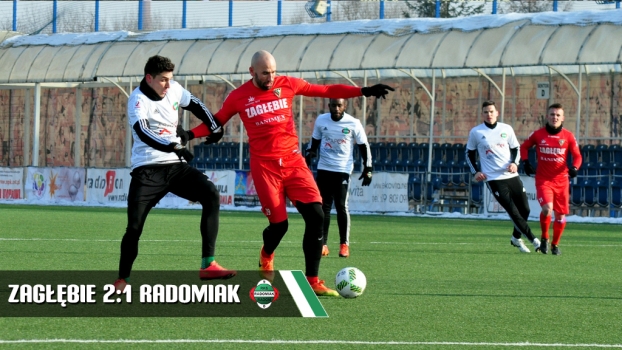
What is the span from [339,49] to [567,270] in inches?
680

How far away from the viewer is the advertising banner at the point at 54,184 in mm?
30530

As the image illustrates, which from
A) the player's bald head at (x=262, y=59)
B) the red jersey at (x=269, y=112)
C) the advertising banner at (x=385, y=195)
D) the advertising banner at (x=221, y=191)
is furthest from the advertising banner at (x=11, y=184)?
the player's bald head at (x=262, y=59)

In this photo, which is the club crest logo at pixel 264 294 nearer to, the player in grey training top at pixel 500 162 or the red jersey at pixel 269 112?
the red jersey at pixel 269 112

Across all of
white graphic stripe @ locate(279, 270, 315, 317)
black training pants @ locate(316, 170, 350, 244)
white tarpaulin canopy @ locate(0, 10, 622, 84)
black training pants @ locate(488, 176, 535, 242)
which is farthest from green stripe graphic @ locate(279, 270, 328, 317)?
white tarpaulin canopy @ locate(0, 10, 622, 84)

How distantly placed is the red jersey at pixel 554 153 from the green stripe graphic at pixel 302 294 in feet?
19.5

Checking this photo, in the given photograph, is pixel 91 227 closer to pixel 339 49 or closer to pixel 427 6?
pixel 339 49

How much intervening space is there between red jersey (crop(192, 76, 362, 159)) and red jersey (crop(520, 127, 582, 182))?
6.80 m

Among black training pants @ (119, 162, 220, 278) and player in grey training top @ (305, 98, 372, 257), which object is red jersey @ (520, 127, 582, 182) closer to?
player in grey training top @ (305, 98, 372, 257)

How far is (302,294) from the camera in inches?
358

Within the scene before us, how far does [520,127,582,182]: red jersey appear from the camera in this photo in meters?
15.7

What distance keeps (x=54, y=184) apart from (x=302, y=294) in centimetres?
2288

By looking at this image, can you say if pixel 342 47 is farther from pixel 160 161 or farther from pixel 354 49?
Answer: pixel 160 161

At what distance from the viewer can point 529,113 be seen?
31.3 metres

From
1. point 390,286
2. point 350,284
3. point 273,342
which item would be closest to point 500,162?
point 390,286
